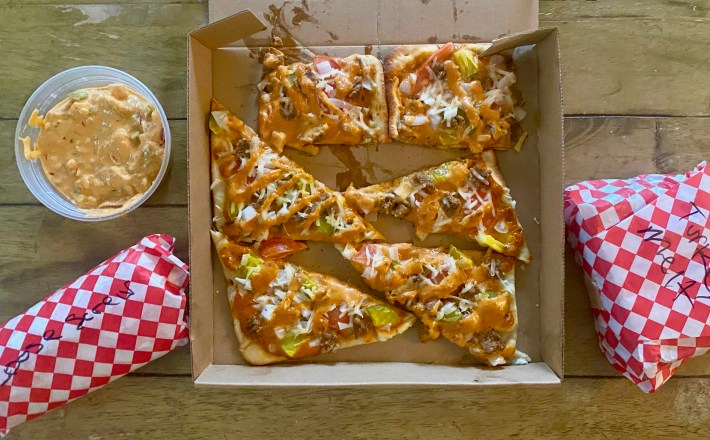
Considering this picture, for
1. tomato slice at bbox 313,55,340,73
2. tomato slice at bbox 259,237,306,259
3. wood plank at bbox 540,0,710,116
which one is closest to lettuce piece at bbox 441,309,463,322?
tomato slice at bbox 259,237,306,259

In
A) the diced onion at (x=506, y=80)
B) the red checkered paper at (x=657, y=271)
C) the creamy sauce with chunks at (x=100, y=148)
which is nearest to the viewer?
the red checkered paper at (x=657, y=271)

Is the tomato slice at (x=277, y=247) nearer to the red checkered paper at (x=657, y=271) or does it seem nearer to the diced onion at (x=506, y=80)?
the diced onion at (x=506, y=80)

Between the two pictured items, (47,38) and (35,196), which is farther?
(47,38)

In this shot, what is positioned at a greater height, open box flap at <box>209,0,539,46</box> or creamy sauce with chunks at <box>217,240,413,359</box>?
open box flap at <box>209,0,539,46</box>

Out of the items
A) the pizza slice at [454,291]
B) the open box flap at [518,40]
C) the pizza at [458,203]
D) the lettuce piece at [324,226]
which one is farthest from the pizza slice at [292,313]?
the open box flap at [518,40]

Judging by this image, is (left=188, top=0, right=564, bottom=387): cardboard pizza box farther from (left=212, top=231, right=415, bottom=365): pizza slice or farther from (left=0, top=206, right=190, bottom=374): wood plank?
(left=0, top=206, right=190, bottom=374): wood plank

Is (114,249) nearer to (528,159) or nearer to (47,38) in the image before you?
(47,38)

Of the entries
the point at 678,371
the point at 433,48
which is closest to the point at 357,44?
the point at 433,48
